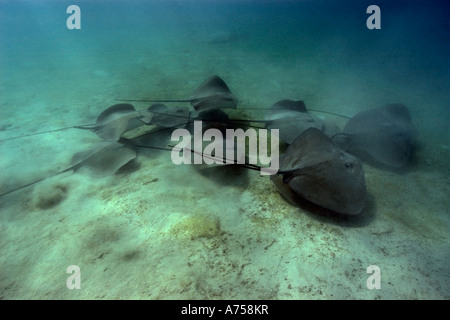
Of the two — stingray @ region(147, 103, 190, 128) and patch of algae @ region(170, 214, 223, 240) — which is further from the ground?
stingray @ region(147, 103, 190, 128)

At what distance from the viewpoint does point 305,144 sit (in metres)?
3.46

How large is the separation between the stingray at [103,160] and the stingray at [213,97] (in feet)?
6.06

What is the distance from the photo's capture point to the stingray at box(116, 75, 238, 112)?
5037 mm

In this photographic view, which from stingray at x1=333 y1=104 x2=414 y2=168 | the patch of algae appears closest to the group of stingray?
stingray at x1=333 y1=104 x2=414 y2=168

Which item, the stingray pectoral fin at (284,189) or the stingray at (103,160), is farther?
the stingray at (103,160)

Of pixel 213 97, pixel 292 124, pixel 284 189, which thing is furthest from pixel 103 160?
pixel 292 124

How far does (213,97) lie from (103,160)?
2.70 meters

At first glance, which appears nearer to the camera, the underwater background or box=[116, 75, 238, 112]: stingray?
the underwater background

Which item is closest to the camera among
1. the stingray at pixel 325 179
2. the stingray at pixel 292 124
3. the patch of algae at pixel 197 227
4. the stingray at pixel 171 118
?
the patch of algae at pixel 197 227

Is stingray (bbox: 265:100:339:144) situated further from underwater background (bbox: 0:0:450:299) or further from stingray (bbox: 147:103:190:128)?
stingray (bbox: 147:103:190:128)

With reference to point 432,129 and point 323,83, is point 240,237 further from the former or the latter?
point 323,83

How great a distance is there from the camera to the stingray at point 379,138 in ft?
13.1

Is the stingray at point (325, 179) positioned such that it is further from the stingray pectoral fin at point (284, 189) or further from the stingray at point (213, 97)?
the stingray at point (213, 97)

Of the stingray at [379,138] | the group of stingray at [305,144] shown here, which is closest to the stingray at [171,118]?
the group of stingray at [305,144]
